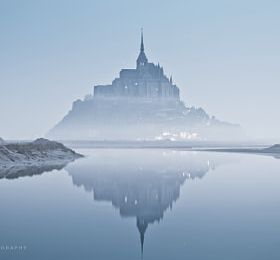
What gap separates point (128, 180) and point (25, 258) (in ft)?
77.1

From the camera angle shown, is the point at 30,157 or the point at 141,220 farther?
the point at 30,157

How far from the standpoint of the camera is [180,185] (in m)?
32.3

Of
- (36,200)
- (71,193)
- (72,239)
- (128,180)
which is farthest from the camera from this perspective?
(128,180)

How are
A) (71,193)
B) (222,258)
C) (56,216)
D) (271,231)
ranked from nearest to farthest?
(222,258)
(271,231)
(56,216)
(71,193)

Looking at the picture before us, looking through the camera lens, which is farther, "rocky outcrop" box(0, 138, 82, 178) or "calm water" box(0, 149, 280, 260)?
"rocky outcrop" box(0, 138, 82, 178)

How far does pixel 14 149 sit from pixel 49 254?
4574cm

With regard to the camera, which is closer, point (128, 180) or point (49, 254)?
point (49, 254)

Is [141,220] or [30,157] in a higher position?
[30,157]

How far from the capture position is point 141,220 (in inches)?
736

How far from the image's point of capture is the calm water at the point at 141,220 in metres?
13.5

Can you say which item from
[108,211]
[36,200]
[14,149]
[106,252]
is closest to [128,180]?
[36,200]

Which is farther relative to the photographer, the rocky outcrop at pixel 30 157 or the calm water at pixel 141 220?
the rocky outcrop at pixel 30 157

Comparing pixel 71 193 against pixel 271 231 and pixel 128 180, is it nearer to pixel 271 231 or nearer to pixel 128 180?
pixel 128 180

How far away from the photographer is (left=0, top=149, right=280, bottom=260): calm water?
13.5 metres
